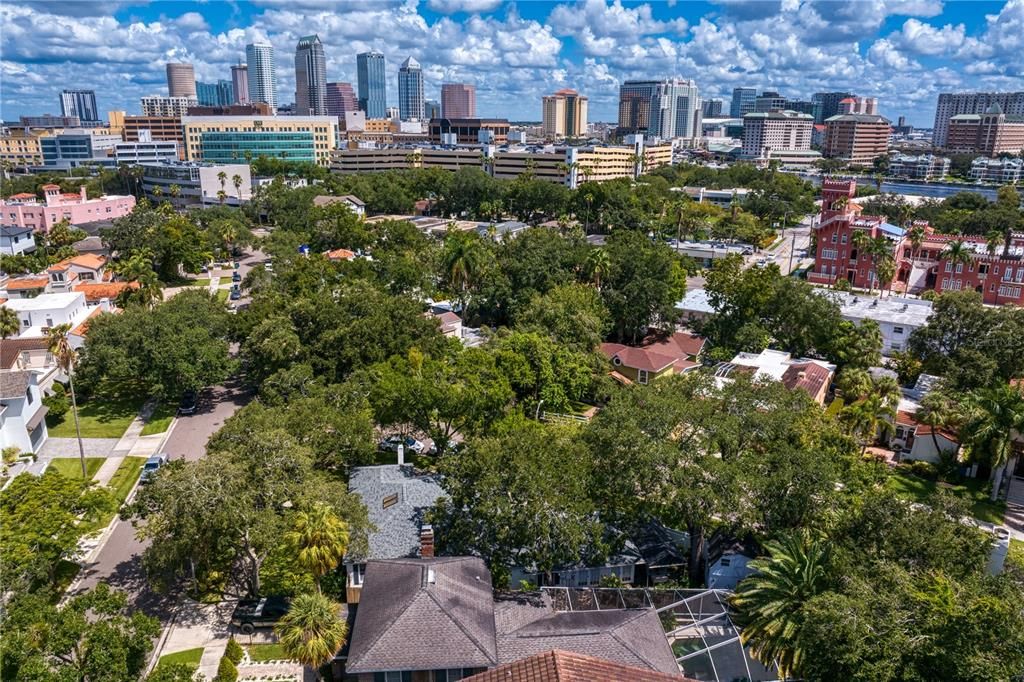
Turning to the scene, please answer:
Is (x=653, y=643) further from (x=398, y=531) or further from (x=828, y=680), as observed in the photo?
(x=398, y=531)

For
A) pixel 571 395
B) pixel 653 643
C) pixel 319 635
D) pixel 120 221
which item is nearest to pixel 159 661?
pixel 319 635

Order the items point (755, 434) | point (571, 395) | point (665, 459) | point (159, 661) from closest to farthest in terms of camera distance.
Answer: point (159, 661)
point (665, 459)
point (755, 434)
point (571, 395)

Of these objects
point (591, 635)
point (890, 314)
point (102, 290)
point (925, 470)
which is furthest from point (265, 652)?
point (890, 314)

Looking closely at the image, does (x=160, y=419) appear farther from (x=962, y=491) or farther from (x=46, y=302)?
(x=962, y=491)

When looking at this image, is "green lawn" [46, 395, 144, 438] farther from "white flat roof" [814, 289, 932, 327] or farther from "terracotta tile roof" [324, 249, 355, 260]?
"white flat roof" [814, 289, 932, 327]

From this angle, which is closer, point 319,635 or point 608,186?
point 319,635

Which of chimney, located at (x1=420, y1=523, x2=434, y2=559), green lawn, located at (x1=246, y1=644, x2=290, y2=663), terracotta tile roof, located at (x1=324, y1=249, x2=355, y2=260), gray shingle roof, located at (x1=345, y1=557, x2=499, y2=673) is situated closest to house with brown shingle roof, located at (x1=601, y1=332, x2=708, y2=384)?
chimney, located at (x1=420, y1=523, x2=434, y2=559)
